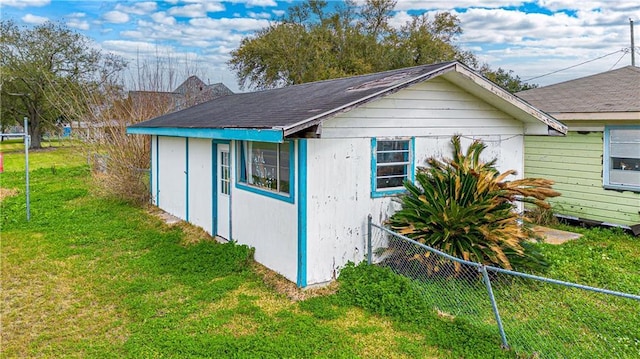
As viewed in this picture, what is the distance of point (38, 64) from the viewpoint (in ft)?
114

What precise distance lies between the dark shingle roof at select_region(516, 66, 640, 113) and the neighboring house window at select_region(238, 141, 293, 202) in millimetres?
6485

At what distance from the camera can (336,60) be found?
28547mm

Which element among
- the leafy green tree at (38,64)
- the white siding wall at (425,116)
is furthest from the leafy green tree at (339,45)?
the white siding wall at (425,116)

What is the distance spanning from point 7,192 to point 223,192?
10360mm

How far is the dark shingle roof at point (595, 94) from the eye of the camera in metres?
8.73

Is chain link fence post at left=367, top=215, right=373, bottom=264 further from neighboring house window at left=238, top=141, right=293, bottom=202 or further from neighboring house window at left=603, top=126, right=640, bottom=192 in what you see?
neighboring house window at left=603, top=126, right=640, bottom=192

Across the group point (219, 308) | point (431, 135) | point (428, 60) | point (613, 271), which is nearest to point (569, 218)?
point (613, 271)

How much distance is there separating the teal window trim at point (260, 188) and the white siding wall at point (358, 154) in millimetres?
261

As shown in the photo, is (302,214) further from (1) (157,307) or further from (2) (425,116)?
(2) (425,116)

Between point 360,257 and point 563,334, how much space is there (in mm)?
2525

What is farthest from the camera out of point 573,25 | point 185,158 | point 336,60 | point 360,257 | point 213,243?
point 336,60

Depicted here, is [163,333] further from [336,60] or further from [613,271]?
[336,60]

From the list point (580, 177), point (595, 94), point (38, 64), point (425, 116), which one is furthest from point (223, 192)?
point (38, 64)

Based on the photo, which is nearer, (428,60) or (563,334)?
(563,334)
